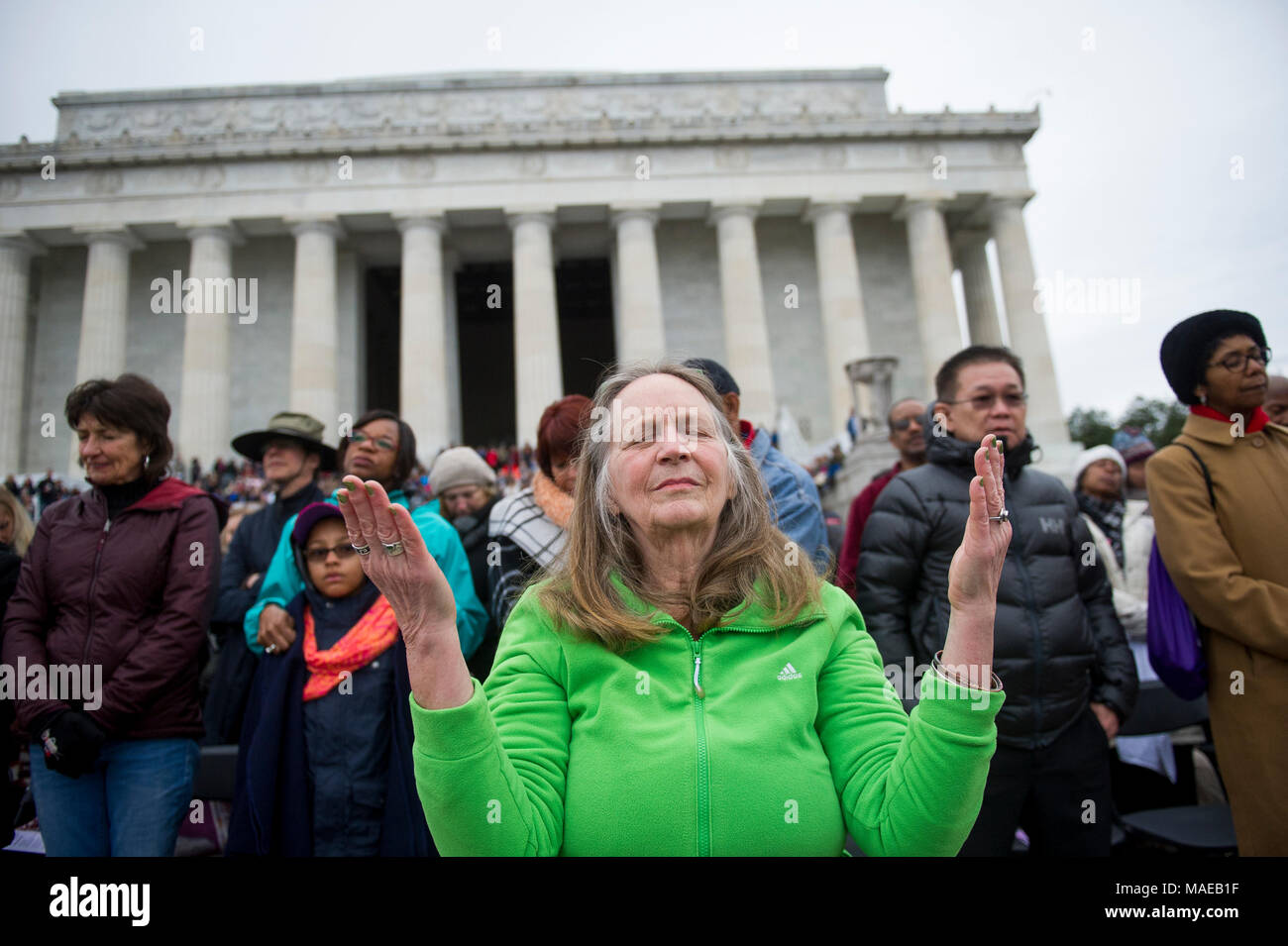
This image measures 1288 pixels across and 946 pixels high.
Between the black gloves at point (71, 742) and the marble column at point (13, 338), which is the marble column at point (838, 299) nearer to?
the black gloves at point (71, 742)

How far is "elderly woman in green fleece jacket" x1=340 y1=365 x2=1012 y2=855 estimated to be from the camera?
1769mm

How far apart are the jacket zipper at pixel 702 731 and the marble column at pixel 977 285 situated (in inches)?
1419

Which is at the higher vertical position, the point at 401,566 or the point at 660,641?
the point at 401,566

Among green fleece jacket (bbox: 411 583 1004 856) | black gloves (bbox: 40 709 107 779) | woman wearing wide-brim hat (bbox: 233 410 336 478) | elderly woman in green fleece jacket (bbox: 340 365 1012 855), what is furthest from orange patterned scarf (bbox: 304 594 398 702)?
woman wearing wide-brim hat (bbox: 233 410 336 478)

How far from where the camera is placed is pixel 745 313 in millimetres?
31031

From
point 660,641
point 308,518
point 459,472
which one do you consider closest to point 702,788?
point 660,641

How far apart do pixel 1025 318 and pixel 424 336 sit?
24.5 metres

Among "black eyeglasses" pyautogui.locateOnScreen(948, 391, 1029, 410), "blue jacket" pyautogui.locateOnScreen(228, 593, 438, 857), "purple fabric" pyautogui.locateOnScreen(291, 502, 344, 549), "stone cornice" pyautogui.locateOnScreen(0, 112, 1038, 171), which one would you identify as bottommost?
"blue jacket" pyautogui.locateOnScreen(228, 593, 438, 857)

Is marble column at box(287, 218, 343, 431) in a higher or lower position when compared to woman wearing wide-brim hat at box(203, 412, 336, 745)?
higher

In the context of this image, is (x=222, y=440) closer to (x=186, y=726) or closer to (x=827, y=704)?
(x=186, y=726)

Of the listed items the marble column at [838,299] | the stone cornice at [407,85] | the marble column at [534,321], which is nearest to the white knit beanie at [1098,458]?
the marble column at [534,321]

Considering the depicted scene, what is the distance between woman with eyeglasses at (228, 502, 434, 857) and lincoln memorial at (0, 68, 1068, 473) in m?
25.2

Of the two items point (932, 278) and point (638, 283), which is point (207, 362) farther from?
point (932, 278)

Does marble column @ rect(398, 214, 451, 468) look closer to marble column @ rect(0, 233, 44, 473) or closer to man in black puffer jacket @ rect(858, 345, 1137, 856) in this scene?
marble column @ rect(0, 233, 44, 473)
